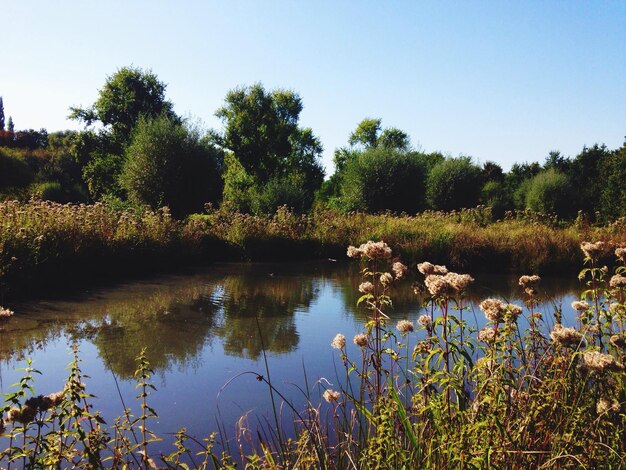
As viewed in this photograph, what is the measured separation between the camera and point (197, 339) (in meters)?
5.59

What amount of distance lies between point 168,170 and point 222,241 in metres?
6.05

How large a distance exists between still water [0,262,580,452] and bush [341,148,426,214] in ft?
46.3

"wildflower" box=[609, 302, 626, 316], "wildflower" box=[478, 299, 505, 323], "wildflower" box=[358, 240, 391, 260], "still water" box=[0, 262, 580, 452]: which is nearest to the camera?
"wildflower" box=[478, 299, 505, 323]

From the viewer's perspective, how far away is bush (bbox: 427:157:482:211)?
89.2 feet

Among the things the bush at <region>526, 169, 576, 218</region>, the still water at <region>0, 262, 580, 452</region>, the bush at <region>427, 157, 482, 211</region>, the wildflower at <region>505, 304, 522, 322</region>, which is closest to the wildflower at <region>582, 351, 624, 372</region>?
the wildflower at <region>505, 304, 522, 322</region>

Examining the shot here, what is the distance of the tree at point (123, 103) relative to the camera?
27.8 m

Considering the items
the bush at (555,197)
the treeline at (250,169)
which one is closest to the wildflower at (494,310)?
the treeline at (250,169)

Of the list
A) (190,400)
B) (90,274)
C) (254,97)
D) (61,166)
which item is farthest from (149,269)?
(61,166)

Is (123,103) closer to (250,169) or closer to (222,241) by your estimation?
(250,169)

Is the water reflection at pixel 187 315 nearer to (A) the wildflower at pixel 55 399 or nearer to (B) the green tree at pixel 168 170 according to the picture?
(A) the wildflower at pixel 55 399

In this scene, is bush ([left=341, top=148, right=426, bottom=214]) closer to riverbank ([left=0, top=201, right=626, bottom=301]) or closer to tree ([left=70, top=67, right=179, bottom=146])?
riverbank ([left=0, top=201, right=626, bottom=301])

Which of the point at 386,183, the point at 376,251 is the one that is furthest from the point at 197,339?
the point at 386,183

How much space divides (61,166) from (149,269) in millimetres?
32303

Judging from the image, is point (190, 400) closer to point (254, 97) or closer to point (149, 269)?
point (149, 269)
